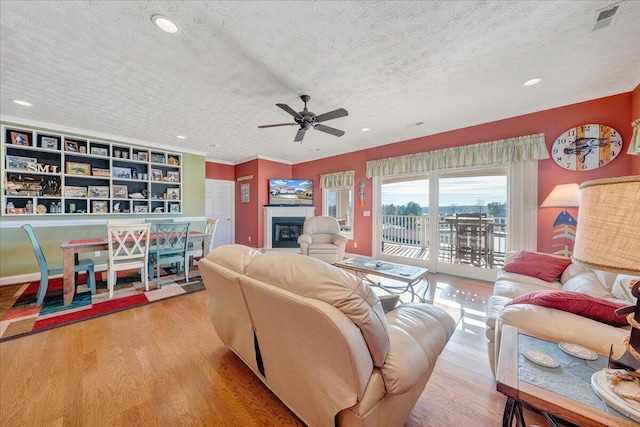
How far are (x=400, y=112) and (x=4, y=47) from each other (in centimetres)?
411

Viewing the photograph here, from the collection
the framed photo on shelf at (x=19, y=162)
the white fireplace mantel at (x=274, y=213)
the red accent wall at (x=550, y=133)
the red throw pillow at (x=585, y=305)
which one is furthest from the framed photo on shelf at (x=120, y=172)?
the red throw pillow at (x=585, y=305)

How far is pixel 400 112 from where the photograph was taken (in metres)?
3.38

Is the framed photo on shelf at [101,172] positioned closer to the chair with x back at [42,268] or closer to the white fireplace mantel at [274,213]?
the chair with x back at [42,268]

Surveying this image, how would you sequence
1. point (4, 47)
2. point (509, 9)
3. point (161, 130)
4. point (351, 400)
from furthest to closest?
1. point (161, 130)
2. point (4, 47)
3. point (509, 9)
4. point (351, 400)

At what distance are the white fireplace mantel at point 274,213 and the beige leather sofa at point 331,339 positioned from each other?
4699 mm

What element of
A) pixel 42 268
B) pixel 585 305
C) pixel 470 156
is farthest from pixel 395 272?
pixel 42 268

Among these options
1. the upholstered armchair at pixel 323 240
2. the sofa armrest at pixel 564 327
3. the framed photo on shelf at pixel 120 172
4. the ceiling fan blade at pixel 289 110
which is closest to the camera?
the sofa armrest at pixel 564 327

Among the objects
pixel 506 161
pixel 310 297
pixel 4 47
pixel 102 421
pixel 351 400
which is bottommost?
pixel 102 421

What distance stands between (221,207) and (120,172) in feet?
7.84

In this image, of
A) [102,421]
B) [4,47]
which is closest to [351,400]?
[102,421]

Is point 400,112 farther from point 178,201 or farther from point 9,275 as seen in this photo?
point 9,275

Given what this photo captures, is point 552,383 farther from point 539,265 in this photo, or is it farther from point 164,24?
point 164,24

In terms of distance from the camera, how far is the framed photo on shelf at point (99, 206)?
429cm

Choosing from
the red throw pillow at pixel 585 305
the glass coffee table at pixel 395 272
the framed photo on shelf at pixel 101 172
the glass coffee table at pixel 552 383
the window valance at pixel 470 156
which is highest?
the window valance at pixel 470 156
